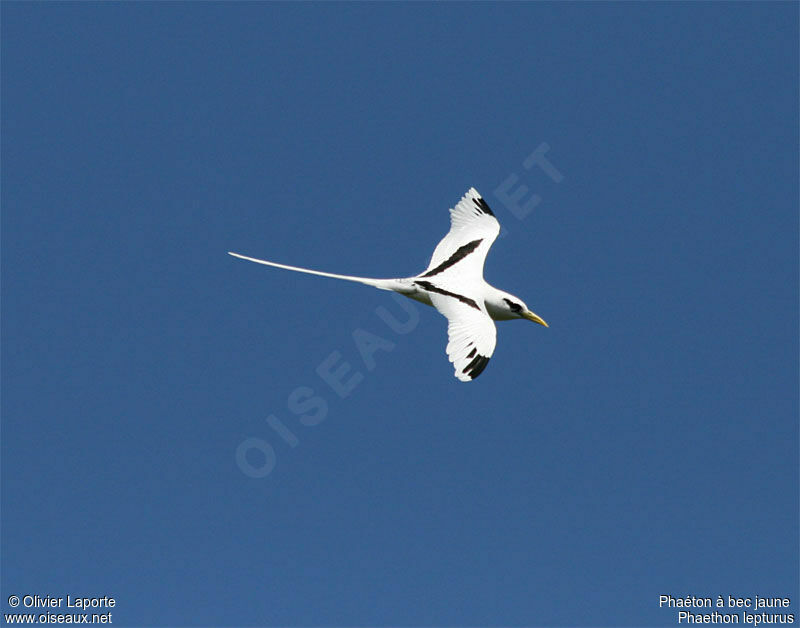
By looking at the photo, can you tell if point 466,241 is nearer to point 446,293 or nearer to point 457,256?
point 457,256

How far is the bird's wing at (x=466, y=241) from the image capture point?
21969 millimetres

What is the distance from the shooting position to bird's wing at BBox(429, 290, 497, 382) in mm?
18969

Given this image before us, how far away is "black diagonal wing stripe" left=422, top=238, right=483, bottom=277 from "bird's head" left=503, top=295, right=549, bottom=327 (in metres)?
1.77

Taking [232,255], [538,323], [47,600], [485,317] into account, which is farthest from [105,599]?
[538,323]

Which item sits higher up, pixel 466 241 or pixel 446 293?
pixel 466 241

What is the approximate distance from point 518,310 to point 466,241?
248cm

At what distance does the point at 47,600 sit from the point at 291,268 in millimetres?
9441

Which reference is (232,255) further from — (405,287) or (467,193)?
(467,193)

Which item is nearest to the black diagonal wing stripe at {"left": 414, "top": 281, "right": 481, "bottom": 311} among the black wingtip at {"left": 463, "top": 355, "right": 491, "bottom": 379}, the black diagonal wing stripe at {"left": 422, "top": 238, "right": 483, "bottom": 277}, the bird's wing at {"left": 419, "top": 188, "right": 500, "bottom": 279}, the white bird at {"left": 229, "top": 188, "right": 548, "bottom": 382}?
the white bird at {"left": 229, "top": 188, "right": 548, "bottom": 382}

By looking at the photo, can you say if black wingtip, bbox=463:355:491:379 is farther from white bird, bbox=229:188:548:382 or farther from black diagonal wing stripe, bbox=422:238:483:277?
black diagonal wing stripe, bbox=422:238:483:277

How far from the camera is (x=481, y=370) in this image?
1891 cm

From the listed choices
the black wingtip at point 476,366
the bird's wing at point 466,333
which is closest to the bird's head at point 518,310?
the bird's wing at point 466,333

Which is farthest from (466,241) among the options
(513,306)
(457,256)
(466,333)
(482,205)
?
(466,333)

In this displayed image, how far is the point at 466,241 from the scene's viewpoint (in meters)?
22.6
